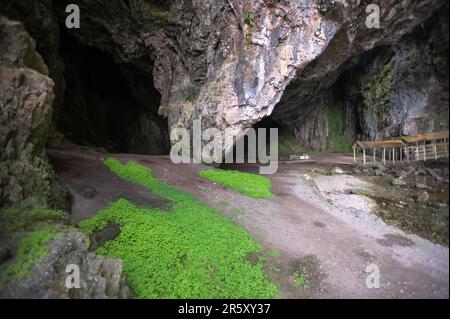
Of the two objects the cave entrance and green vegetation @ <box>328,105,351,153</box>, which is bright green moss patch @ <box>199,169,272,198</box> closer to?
the cave entrance

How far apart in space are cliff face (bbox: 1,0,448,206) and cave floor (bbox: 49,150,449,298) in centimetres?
399

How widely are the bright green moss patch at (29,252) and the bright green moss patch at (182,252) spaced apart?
1.76 m

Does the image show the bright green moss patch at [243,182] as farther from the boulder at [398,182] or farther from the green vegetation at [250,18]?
the green vegetation at [250,18]

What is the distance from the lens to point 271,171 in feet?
68.3

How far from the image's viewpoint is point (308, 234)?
1048cm

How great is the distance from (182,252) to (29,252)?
3889 mm

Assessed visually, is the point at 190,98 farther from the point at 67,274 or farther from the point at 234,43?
the point at 67,274

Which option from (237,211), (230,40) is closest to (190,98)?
(230,40)

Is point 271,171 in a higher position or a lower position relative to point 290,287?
higher

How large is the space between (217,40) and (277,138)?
16944 mm

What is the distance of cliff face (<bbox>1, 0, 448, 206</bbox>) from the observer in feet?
57.0
